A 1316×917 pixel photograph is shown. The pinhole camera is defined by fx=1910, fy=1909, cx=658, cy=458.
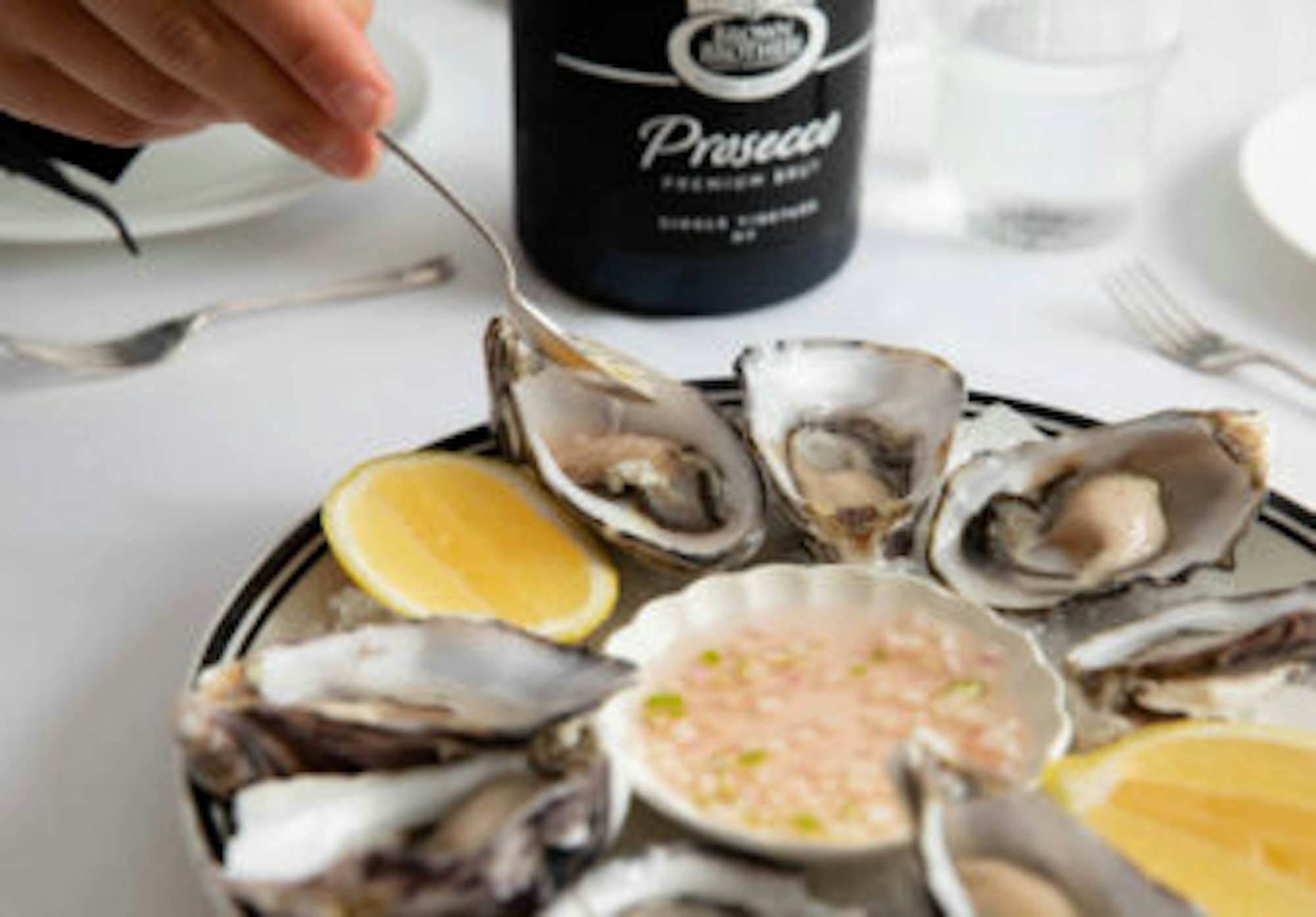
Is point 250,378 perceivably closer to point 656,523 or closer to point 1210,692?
point 656,523

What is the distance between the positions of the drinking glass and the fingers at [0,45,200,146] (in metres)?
0.50

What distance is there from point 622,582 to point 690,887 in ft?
0.81

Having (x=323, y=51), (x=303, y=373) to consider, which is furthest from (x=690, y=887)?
(x=303, y=373)

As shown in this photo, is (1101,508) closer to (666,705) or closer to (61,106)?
(666,705)

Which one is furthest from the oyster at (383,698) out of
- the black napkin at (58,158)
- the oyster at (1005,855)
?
the black napkin at (58,158)

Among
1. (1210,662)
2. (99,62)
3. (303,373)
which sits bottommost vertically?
(303,373)

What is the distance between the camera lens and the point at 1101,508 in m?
0.87

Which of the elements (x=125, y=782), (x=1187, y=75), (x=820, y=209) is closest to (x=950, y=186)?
(x=820, y=209)

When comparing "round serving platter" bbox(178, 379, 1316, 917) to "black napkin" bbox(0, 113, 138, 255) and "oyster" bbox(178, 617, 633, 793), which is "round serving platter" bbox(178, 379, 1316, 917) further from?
"black napkin" bbox(0, 113, 138, 255)

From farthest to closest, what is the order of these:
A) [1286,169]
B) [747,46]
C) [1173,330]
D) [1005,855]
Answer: [1286,169] < [1173,330] < [747,46] < [1005,855]

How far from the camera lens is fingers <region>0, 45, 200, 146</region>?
105 cm

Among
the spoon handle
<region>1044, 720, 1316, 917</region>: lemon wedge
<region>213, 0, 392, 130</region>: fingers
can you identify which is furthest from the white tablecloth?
<region>1044, 720, 1316, 917</region>: lemon wedge

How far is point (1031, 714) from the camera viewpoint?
0.77 meters

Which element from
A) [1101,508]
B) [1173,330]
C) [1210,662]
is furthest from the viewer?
[1173,330]
